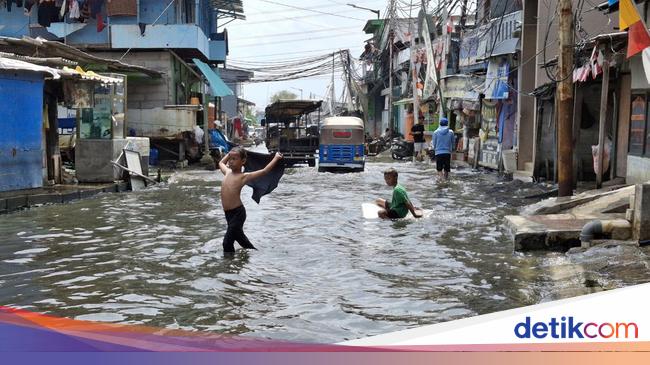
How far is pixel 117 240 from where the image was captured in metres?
10.6

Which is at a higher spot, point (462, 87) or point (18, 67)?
point (462, 87)

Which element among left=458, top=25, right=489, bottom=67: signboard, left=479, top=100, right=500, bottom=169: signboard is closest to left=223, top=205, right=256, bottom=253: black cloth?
left=479, top=100, right=500, bottom=169: signboard

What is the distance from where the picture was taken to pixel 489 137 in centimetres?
2514

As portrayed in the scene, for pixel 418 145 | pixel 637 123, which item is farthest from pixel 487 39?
pixel 637 123

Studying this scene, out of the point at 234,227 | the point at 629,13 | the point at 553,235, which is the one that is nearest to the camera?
the point at 553,235

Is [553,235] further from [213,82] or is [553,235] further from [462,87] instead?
[213,82]

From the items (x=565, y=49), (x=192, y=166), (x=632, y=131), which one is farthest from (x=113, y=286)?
(x=192, y=166)

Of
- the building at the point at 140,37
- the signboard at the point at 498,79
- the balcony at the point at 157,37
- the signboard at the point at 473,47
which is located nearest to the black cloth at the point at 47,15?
the building at the point at 140,37

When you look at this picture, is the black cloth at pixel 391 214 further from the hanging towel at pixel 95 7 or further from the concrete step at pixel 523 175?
the hanging towel at pixel 95 7

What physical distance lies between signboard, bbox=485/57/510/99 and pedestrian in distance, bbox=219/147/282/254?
14499 millimetres

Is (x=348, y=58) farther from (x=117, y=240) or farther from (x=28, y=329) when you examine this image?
(x=28, y=329)

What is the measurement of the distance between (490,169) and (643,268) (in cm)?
1795

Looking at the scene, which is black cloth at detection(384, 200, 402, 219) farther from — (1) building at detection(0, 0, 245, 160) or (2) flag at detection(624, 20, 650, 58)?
(1) building at detection(0, 0, 245, 160)

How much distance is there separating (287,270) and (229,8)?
39252 millimetres
